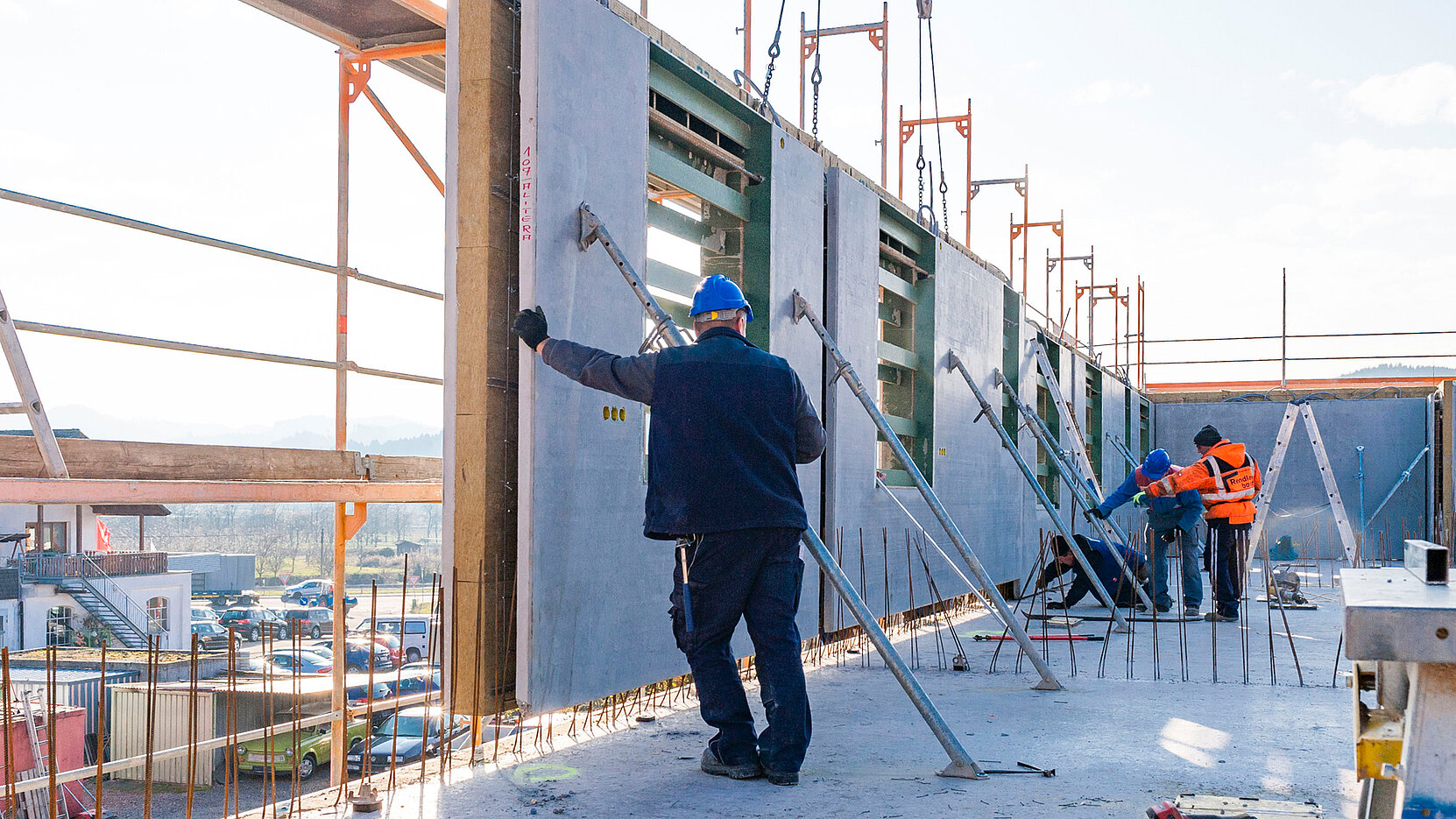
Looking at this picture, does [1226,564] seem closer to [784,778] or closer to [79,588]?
[784,778]

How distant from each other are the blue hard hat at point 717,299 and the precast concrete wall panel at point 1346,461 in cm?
1825

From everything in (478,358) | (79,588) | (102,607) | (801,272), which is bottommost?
(102,607)

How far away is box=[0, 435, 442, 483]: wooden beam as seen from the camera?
3.99 meters

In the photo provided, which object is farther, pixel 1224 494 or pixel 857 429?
pixel 1224 494

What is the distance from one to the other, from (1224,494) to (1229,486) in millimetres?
80

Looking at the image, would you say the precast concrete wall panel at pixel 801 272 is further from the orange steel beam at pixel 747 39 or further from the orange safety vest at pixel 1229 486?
the orange safety vest at pixel 1229 486

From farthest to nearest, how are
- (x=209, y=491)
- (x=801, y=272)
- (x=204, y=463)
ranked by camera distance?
(x=801, y=272), (x=204, y=463), (x=209, y=491)

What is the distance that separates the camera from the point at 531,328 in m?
3.80

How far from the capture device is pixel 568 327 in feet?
13.5

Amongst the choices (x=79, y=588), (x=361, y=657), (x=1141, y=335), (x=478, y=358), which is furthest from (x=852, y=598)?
(x=79, y=588)

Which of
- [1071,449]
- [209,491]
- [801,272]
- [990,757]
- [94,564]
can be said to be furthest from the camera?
[94,564]

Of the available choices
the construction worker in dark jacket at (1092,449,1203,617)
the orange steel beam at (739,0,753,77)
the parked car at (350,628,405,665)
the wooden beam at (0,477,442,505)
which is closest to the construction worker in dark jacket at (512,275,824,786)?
the parked car at (350,628,405,665)

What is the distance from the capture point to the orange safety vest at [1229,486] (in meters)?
8.93

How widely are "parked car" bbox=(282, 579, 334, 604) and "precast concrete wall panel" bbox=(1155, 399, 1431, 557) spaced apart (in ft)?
109
